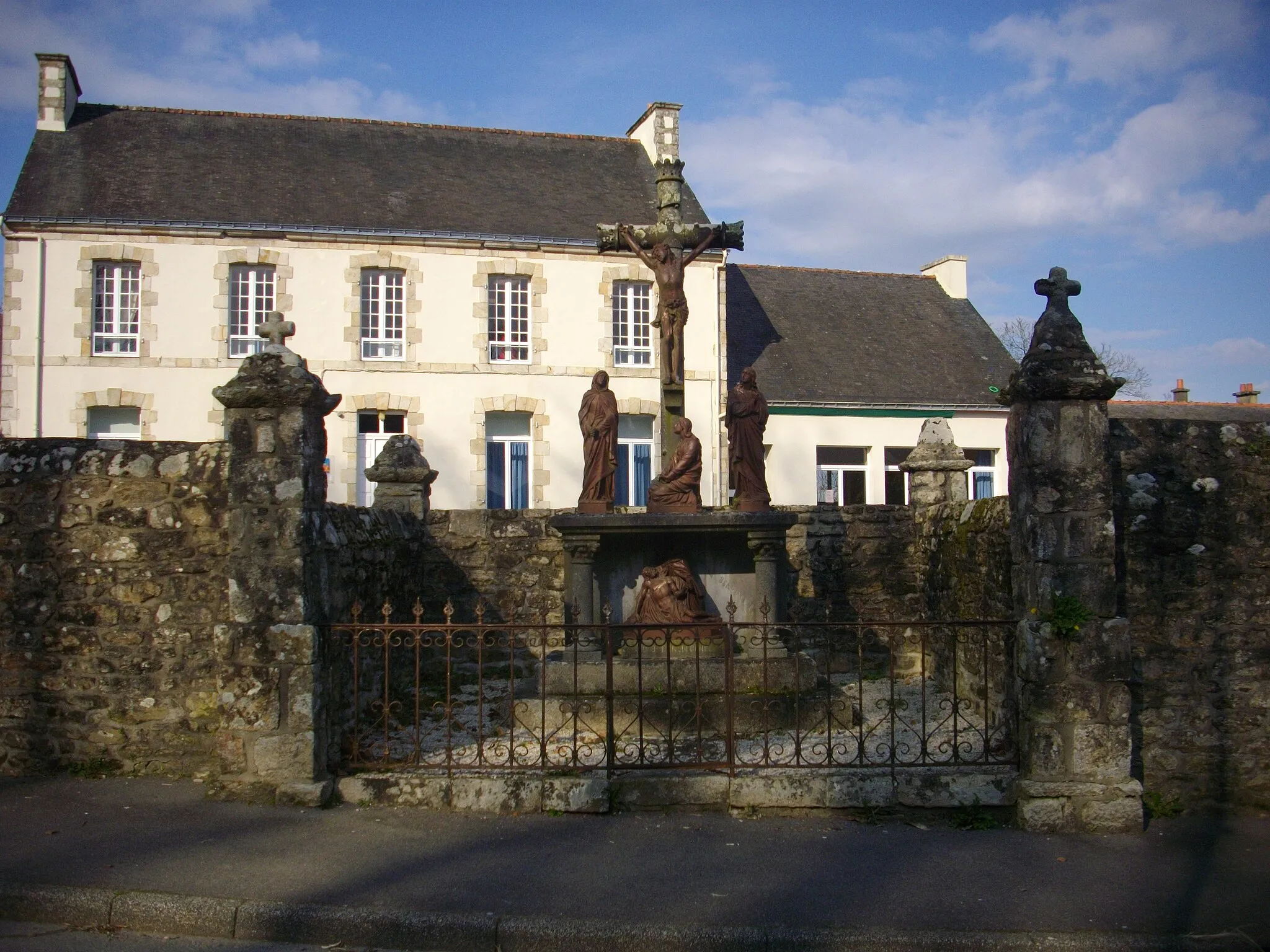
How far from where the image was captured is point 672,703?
6.20 meters

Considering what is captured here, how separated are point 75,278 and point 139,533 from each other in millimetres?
14480

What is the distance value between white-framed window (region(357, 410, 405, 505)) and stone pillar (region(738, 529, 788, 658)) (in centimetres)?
1272

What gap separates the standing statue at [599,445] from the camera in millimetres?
8398

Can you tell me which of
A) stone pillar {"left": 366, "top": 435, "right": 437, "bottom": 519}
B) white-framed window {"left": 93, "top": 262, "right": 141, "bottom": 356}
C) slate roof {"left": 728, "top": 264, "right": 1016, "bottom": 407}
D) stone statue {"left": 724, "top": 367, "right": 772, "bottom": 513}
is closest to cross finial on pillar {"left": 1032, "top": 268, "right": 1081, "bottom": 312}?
stone statue {"left": 724, "top": 367, "right": 772, "bottom": 513}

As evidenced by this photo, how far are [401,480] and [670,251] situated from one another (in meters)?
3.53

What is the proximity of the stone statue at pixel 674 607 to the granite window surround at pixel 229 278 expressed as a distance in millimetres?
13341

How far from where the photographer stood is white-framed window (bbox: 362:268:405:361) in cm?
1981

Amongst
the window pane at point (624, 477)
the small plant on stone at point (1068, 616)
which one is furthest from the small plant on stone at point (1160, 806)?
the window pane at point (624, 477)

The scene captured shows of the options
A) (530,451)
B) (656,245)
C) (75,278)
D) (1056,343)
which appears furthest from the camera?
(530,451)

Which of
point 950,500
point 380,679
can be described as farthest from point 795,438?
point 380,679

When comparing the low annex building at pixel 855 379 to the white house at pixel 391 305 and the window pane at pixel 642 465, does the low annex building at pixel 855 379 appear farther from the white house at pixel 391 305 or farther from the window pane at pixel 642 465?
the window pane at pixel 642 465

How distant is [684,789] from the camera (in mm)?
6012

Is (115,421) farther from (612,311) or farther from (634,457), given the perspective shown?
(634,457)

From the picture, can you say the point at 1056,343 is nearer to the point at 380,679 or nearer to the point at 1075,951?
the point at 1075,951
